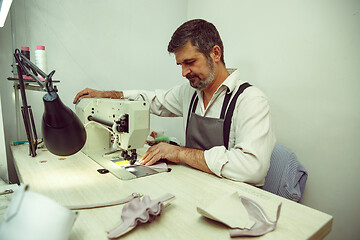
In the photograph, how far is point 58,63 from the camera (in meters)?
1.88

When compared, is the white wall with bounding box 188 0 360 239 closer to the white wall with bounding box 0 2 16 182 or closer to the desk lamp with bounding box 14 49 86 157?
the desk lamp with bounding box 14 49 86 157

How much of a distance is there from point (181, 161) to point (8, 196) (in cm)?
76

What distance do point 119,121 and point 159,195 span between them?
1.30 ft

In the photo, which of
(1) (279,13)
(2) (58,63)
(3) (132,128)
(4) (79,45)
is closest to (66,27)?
(4) (79,45)

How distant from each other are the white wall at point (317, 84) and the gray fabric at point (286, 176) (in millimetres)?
342

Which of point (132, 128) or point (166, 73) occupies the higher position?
point (166, 73)


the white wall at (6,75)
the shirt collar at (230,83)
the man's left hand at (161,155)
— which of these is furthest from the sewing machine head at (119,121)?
the white wall at (6,75)

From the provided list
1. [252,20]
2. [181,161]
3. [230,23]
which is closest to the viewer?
[181,161]

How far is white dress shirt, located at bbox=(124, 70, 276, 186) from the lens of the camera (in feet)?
3.61

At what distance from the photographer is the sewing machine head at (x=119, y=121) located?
3.51 ft

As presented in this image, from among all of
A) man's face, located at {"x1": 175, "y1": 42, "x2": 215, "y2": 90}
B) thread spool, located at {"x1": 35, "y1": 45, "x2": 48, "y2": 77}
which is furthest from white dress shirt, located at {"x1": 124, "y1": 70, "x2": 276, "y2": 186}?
thread spool, located at {"x1": 35, "y1": 45, "x2": 48, "y2": 77}

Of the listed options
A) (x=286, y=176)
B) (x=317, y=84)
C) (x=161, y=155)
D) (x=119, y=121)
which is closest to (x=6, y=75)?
(x=119, y=121)

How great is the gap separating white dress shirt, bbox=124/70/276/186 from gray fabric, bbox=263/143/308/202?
0.98 ft

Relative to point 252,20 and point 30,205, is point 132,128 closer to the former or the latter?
point 30,205
